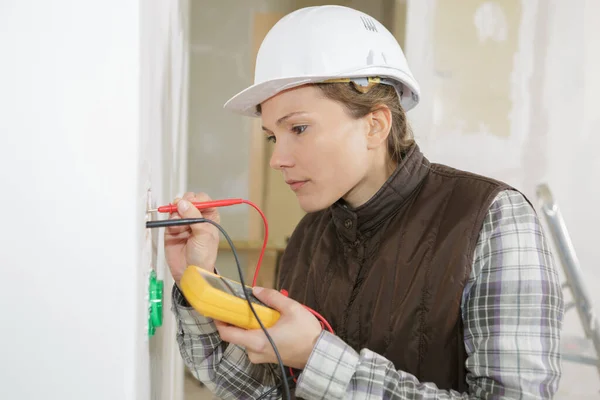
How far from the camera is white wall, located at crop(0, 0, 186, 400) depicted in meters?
0.53

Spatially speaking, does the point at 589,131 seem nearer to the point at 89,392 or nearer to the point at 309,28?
the point at 309,28

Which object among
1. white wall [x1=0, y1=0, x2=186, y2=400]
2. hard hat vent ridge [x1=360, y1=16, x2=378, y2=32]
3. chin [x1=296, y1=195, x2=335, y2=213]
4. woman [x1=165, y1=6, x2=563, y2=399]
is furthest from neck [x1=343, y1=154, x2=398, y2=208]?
white wall [x1=0, y1=0, x2=186, y2=400]

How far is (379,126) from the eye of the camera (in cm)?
103

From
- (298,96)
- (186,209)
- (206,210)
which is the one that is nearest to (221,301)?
(186,209)

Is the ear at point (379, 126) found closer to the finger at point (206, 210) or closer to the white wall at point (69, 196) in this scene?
the finger at point (206, 210)

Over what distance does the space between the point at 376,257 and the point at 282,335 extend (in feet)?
1.09

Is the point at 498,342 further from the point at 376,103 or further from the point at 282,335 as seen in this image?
the point at 376,103

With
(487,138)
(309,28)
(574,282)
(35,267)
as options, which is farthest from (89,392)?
(487,138)

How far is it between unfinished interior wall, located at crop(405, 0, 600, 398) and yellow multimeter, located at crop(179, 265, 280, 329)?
170 centimetres

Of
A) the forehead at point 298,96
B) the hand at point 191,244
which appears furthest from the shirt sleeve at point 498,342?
the forehead at point 298,96

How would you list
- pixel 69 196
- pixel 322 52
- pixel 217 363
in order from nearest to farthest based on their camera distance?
1. pixel 69 196
2. pixel 322 52
3. pixel 217 363

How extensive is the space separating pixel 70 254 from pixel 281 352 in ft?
1.08

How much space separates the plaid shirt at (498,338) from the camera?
0.78m

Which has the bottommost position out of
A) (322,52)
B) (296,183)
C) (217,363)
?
(217,363)
